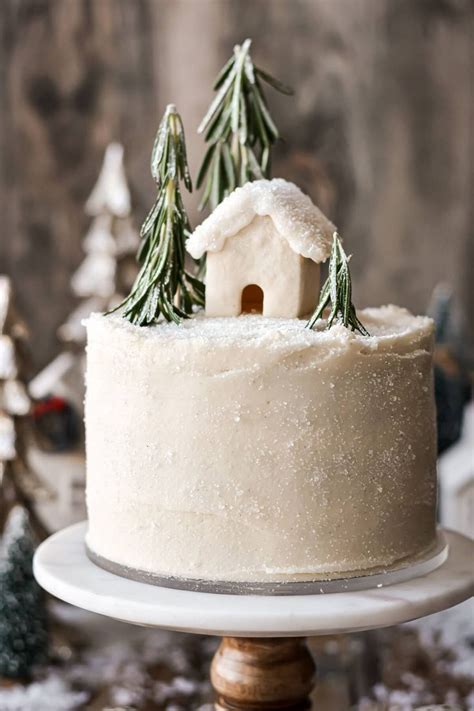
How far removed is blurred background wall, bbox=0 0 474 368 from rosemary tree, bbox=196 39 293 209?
2.48 metres

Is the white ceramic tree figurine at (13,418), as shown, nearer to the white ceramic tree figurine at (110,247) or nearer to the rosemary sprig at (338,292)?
the white ceramic tree figurine at (110,247)

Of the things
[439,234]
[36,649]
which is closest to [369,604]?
[36,649]

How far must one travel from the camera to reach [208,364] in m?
1.30

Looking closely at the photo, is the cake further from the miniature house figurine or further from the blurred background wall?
the blurred background wall

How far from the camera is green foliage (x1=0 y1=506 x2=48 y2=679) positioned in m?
2.48

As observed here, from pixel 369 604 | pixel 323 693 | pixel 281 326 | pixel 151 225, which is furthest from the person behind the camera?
pixel 323 693

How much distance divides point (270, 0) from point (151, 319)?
3.18 metres

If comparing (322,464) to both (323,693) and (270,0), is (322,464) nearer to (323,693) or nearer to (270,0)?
(323,693)

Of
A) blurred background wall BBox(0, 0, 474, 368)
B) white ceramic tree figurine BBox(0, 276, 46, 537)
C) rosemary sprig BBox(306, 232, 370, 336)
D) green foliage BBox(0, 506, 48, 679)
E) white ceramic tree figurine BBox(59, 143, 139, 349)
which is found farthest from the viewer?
blurred background wall BBox(0, 0, 474, 368)

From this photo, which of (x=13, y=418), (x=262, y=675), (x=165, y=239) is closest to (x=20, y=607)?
(x=13, y=418)

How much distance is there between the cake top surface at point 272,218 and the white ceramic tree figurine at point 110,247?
159cm

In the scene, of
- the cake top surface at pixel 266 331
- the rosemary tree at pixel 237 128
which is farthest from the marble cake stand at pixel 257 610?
the rosemary tree at pixel 237 128

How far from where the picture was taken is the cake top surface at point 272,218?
4.70 ft

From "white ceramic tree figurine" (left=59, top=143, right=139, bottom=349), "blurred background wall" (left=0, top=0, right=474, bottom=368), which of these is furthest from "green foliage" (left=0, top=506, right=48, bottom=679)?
"blurred background wall" (left=0, top=0, right=474, bottom=368)
